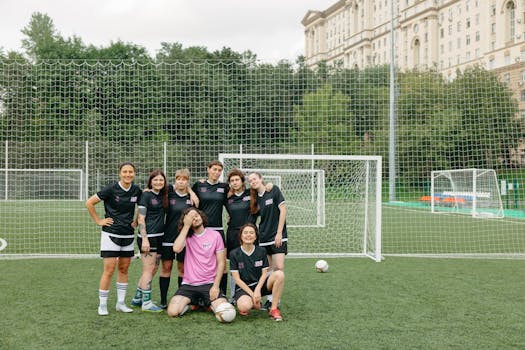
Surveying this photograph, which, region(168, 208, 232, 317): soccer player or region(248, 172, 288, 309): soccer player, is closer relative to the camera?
region(168, 208, 232, 317): soccer player

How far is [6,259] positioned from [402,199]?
34.2ft

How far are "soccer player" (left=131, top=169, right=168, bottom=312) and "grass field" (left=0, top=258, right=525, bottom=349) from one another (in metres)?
0.24

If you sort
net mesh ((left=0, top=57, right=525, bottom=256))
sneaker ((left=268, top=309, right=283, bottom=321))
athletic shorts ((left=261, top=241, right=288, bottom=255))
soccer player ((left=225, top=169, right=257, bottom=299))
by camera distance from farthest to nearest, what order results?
net mesh ((left=0, top=57, right=525, bottom=256)) → athletic shorts ((left=261, top=241, right=288, bottom=255)) → soccer player ((left=225, top=169, right=257, bottom=299)) → sneaker ((left=268, top=309, right=283, bottom=321))

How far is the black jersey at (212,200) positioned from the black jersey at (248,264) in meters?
0.46

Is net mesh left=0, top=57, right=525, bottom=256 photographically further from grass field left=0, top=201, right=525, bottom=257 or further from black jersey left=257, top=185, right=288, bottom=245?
black jersey left=257, top=185, right=288, bottom=245

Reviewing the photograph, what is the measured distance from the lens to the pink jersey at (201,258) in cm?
505

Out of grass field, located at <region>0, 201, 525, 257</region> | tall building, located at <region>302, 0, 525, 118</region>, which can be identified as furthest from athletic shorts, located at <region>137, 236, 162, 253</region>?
tall building, located at <region>302, 0, 525, 118</region>

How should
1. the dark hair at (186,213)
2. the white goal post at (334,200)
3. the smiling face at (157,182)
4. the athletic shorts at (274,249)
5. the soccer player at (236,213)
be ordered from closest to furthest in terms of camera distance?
1. the dark hair at (186,213)
2. the smiling face at (157,182)
3. the soccer player at (236,213)
4. the athletic shorts at (274,249)
5. the white goal post at (334,200)

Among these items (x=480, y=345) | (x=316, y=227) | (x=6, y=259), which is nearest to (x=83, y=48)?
(x=316, y=227)

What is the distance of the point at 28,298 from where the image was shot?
221 inches

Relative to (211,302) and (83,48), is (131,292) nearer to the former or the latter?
(211,302)

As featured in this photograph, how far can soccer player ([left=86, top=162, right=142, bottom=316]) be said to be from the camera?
16.3 feet

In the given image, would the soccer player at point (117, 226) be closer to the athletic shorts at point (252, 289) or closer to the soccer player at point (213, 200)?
the soccer player at point (213, 200)

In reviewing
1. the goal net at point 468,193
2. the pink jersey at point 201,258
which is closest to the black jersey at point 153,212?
the pink jersey at point 201,258
